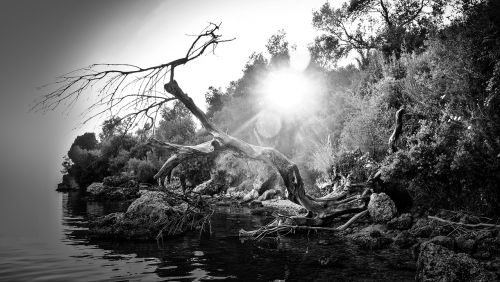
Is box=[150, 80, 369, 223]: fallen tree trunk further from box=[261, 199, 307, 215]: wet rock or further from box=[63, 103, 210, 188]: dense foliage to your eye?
box=[63, 103, 210, 188]: dense foliage

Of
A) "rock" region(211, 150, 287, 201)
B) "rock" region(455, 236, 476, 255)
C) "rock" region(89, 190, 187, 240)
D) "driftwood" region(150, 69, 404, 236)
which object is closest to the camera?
"rock" region(455, 236, 476, 255)

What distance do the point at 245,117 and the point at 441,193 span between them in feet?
109

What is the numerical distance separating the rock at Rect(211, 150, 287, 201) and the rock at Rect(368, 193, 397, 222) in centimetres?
1153

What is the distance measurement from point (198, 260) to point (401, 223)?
7.05 m

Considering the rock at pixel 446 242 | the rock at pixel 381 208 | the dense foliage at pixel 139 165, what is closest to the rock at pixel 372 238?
the rock at pixel 381 208

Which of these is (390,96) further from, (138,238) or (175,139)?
(175,139)

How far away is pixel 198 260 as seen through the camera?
819 centimetres

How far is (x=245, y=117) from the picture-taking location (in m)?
42.6

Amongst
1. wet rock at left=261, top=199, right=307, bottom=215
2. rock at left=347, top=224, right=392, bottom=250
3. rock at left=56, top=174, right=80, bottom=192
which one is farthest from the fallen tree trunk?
rock at left=56, top=174, right=80, bottom=192

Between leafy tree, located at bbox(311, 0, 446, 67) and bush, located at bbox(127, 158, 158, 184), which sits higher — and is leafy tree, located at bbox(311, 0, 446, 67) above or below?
above

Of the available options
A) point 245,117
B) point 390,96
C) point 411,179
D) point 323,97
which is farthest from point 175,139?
point 411,179

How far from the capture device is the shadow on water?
22.4 ft

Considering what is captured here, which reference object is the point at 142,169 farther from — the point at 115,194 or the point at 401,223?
the point at 401,223

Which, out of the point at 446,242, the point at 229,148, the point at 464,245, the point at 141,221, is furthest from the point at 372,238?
the point at 141,221
